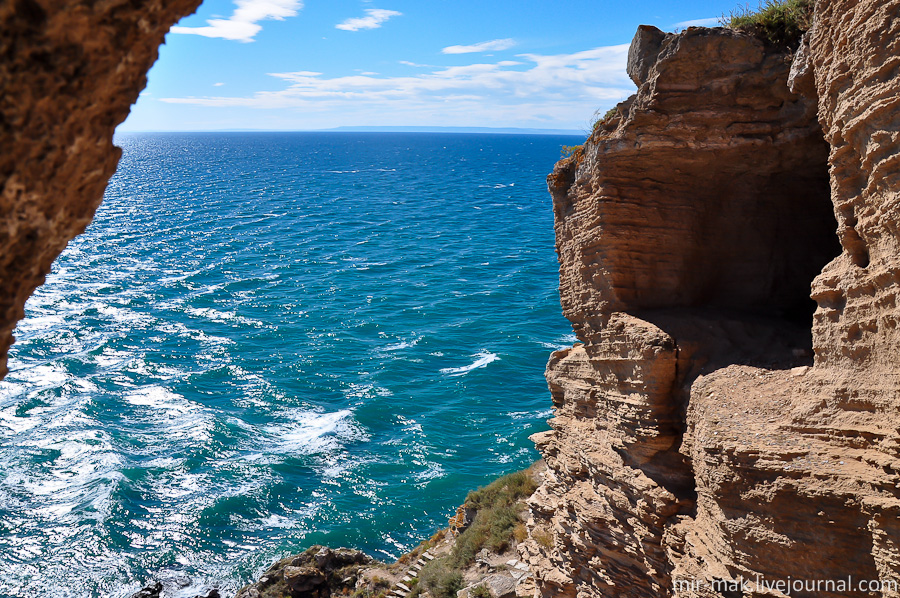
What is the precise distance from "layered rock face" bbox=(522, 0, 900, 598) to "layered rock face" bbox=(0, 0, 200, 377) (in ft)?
26.9

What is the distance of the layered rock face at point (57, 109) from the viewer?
14.2 feet

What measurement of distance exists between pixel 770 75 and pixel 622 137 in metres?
2.62

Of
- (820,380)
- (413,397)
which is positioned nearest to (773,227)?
(820,380)

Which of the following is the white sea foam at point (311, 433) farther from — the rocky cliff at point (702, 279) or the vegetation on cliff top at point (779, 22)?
the vegetation on cliff top at point (779, 22)

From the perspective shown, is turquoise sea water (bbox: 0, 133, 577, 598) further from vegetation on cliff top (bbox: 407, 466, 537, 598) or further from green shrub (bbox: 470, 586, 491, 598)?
green shrub (bbox: 470, 586, 491, 598)

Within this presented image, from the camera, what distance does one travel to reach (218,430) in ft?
132

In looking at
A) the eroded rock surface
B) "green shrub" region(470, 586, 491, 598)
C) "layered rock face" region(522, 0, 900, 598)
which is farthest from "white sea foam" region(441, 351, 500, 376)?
"layered rock face" region(522, 0, 900, 598)

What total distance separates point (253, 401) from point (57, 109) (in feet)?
136

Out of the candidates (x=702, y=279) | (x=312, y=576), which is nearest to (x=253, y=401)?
(x=312, y=576)

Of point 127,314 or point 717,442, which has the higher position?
point 717,442

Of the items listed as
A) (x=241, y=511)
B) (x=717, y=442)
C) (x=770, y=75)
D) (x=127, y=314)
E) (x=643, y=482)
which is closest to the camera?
(x=717, y=442)

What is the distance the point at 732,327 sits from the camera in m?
12.4

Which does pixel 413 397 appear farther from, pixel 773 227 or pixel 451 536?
pixel 773 227

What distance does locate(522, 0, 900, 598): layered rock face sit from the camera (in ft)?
27.5
